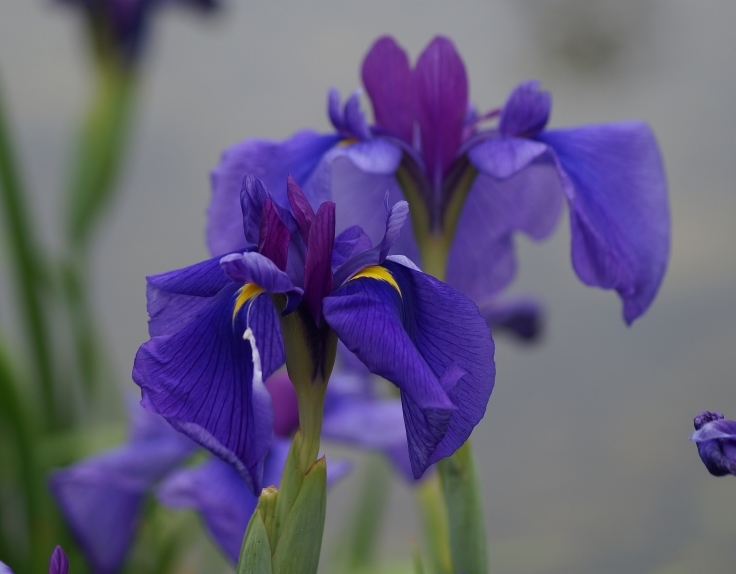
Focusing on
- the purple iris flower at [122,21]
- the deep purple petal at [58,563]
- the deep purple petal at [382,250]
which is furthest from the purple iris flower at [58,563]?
the purple iris flower at [122,21]

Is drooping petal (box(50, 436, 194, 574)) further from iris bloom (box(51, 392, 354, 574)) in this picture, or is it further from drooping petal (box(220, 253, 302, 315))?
drooping petal (box(220, 253, 302, 315))

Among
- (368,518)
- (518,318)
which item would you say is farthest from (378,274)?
(368,518)

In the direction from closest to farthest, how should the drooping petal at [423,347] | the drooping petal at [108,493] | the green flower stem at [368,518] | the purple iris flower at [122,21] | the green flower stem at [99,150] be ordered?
the drooping petal at [423,347], the drooping petal at [108,493], the green flower stem at [368,518], the green flower stem at [99,150], the purple iris flower at [122,21]

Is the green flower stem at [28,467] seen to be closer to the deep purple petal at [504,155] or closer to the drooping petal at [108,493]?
the drooping petal at [108,493]

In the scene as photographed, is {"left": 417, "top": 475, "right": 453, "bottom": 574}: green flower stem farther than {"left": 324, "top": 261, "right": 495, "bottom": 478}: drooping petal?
Yes

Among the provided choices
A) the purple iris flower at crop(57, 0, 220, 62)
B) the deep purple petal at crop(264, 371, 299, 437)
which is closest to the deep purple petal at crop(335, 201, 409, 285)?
the deep purple petal at crop(264, 371, 299, 437)

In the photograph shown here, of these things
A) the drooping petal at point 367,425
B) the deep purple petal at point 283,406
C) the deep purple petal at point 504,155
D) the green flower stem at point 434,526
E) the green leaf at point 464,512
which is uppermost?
the deep purple petal at point 504,155

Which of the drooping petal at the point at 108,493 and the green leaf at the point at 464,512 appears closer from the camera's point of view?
the green leaf at the point at 464,512
